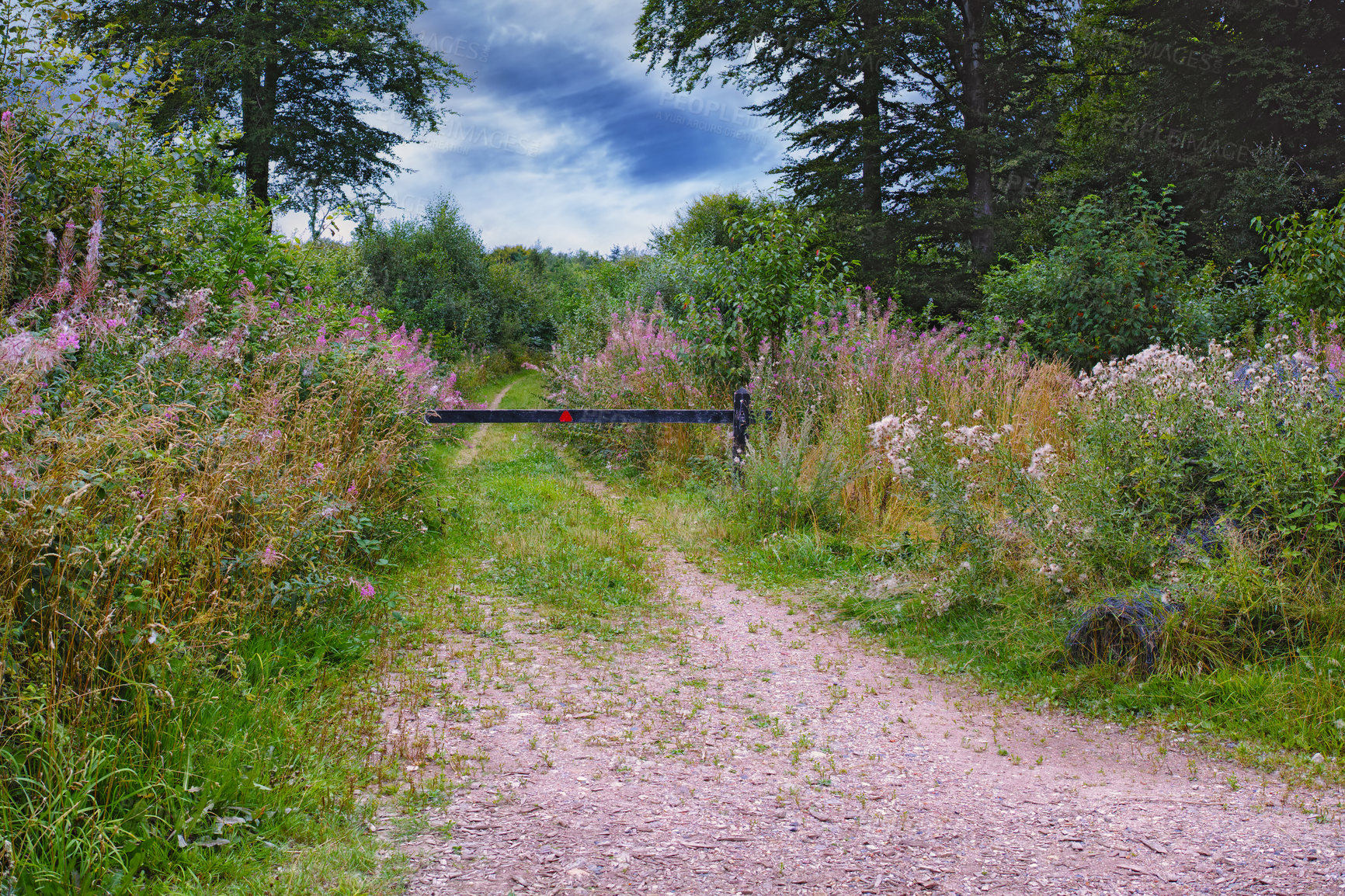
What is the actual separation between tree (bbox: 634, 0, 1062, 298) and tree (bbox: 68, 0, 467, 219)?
21.1ft

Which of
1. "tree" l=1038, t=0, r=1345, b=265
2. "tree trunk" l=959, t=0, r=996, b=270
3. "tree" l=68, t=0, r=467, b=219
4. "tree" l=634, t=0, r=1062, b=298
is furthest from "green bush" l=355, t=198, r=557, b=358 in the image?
"tree" l=1038, t=0, r=1345, b=265

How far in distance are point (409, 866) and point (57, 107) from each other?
5792 millimetres

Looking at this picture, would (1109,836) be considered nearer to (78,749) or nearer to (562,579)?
(78,749)

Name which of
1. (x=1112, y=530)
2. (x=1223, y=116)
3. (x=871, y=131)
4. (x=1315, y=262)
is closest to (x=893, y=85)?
(x=871, y=131)

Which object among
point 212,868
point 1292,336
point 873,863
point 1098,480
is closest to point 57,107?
point 212,868

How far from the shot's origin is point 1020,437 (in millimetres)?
6938

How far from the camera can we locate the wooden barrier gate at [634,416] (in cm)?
802

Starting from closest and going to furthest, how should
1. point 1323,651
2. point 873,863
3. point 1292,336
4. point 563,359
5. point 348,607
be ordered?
point 873,863 < point 1323,651 < point 348,607 < point 1292,336 < point 563,359

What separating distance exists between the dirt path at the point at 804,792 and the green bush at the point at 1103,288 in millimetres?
7747

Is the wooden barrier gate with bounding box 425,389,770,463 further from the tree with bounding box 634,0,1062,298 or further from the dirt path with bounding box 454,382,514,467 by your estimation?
the tree with bounding box 634,0,1062,298

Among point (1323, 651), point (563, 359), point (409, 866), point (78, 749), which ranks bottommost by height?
point (409, 866)

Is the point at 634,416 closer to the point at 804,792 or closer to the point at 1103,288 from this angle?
the point at 804,792

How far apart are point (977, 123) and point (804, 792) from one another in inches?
704

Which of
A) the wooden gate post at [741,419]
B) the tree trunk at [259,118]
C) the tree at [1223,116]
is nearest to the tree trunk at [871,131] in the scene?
the tree at [1223,116]
